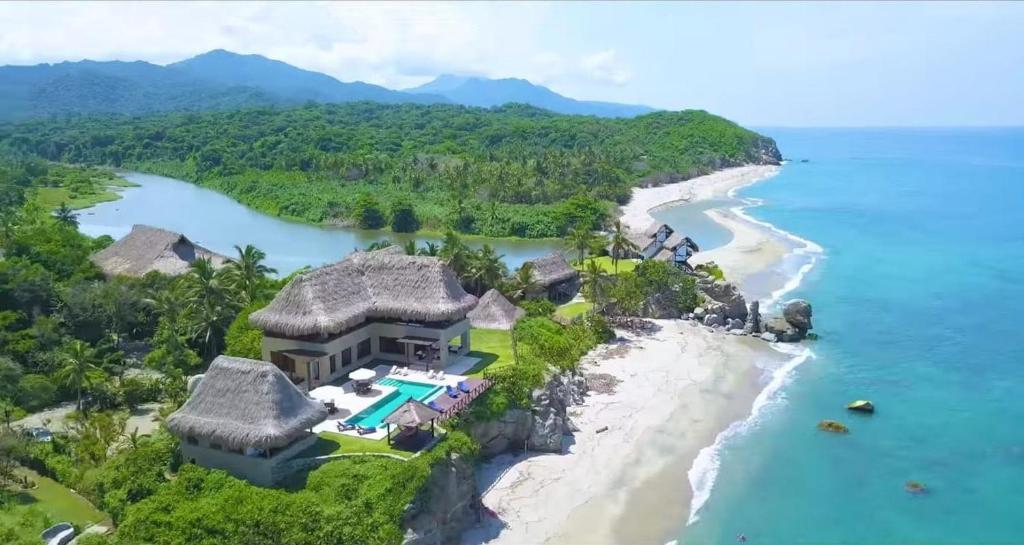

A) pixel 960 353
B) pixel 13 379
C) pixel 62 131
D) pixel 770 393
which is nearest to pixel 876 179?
pixel 960 353

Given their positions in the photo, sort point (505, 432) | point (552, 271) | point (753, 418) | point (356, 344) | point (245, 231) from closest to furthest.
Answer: point (505, 432) → point (356, 344) → point (753, 418) → point (552, 271) → point (245, 231)

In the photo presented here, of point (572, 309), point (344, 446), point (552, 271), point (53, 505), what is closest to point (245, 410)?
point (344, 446)

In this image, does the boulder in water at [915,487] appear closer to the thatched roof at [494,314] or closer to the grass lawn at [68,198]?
the thatched roof at [494,314]

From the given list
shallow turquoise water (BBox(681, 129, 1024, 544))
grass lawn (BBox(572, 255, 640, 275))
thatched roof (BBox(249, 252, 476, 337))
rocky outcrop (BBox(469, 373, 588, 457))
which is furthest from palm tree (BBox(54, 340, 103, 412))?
grass lawn (BBox(572, 255, 640, 275))

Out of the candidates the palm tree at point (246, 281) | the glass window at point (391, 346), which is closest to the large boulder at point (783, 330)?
the glass window at point (391, 346)

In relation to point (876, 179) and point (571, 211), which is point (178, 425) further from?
point (876, 179)

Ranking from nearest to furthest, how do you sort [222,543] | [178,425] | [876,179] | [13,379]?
[222,543] → [178,425] → [13,379] → [876,179]

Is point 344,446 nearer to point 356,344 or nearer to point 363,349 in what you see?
point 356,344
